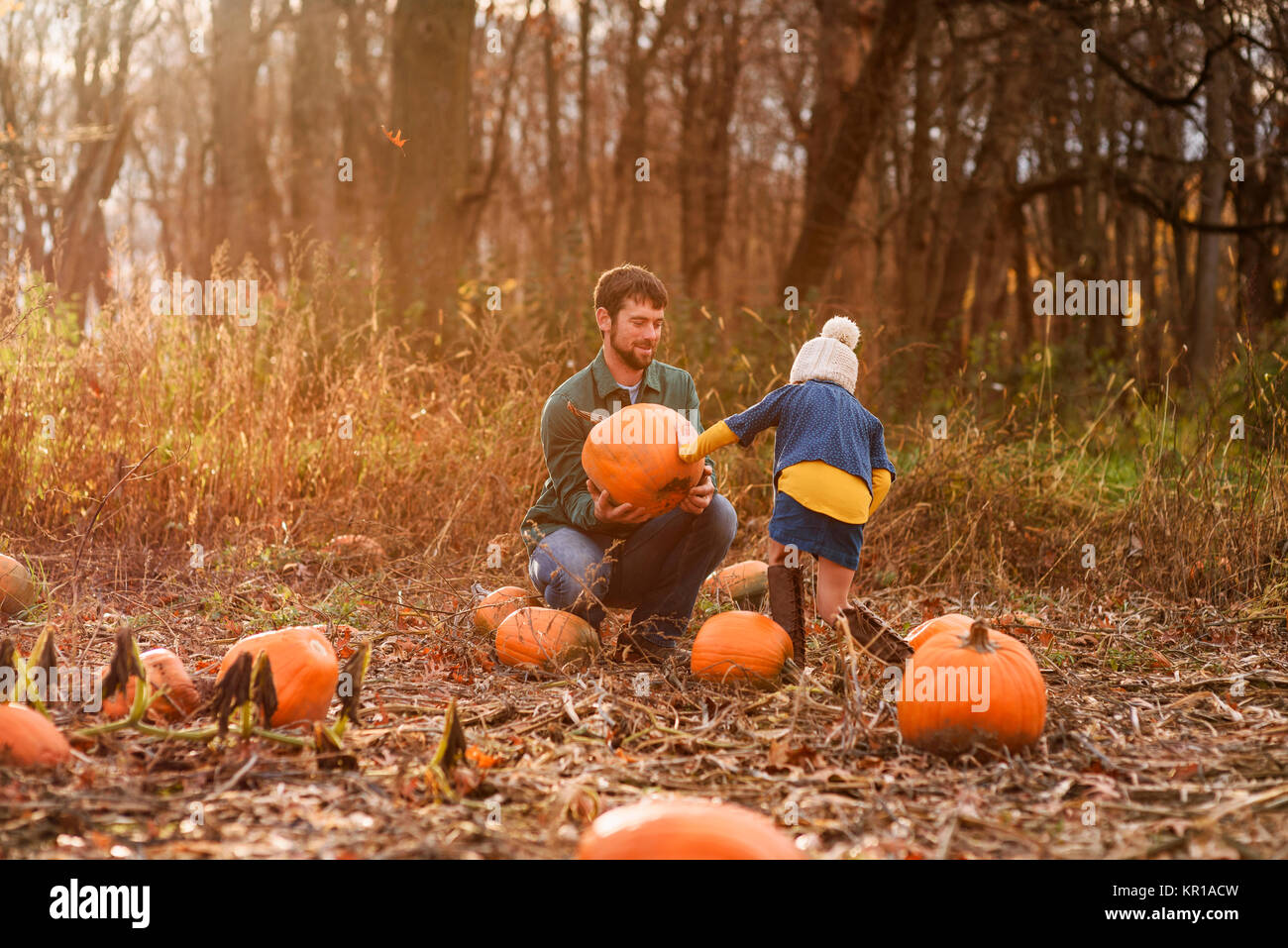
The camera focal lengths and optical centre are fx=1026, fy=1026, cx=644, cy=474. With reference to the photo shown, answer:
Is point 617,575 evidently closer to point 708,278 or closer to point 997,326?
point 997,326

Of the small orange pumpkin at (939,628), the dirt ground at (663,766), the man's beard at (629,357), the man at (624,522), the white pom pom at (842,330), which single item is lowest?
the dirt ground at (663,766)

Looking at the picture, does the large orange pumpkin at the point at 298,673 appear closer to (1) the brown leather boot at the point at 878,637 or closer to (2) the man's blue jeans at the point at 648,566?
(2) the man's blue jeans at the point at 648,566

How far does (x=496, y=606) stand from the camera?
12.3ft

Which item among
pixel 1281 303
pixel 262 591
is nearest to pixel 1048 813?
pixel 262 591

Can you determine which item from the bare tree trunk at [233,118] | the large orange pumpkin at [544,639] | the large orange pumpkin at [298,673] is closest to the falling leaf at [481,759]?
the large orange pumpkin at [298,673]

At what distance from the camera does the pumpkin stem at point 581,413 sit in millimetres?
3543

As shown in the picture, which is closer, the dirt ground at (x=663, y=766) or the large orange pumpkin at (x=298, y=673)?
the dirt ground at (x=663, y=766)

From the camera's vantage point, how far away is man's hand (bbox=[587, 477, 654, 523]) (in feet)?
11.3

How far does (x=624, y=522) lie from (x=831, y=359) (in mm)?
900

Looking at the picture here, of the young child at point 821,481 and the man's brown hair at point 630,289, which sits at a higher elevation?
the man's brown hair at point 630,289

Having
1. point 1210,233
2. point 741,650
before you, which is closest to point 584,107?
point 1210,233

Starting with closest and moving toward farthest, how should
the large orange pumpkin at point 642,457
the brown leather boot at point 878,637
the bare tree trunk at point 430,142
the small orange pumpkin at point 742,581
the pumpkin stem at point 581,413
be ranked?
the brown leather boot at point 878,637
the large orange pumpkin at point 642,457
the pumpkin stem at point 581,413
the small orange pumpkin at point 742,581
the bare tree trunk at point 430,142

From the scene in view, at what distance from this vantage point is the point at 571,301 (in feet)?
26.7
